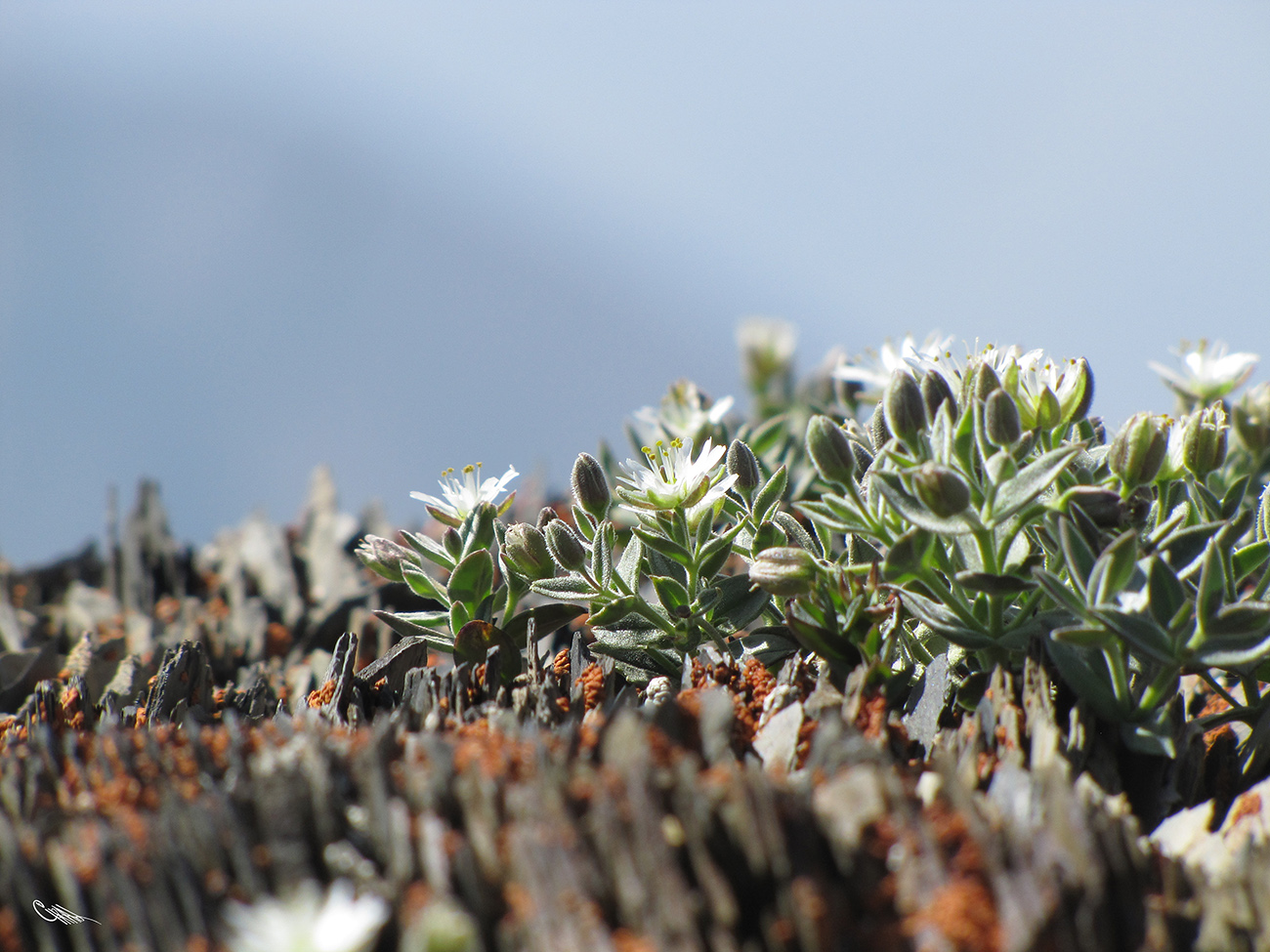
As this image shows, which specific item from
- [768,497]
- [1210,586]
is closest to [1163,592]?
[1210,586]

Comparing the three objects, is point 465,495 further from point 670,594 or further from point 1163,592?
point 1163,592

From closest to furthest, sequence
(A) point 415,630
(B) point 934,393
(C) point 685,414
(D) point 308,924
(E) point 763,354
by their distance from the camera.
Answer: (D) point 308,924 → (B) point 934,393 → (A) point 415,630 → (C) point 685,414 → (E) point 763,354

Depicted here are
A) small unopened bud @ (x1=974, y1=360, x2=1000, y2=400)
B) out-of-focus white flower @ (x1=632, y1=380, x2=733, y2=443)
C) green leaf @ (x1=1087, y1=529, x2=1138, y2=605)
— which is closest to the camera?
green leaf @ (x1=1087, y1=529, x2=1138, y2=605)

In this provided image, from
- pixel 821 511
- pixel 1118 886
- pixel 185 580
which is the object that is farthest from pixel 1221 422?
pixel 185 580

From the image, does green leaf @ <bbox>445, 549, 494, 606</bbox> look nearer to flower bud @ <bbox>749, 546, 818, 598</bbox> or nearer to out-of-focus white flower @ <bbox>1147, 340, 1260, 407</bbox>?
flower bud @ <bbox>749, 546, 818, 598</bbox>

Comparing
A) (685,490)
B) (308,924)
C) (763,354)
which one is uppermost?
(763,354)

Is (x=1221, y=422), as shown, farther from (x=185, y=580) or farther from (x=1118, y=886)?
(x=185, y=580)
